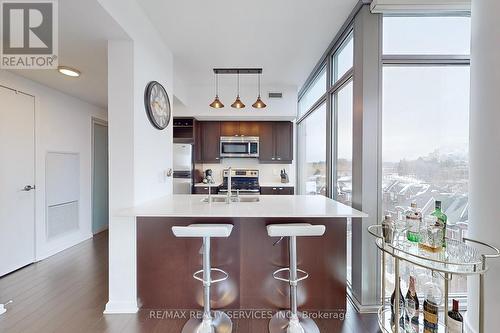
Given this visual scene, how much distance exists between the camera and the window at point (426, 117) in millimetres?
1978

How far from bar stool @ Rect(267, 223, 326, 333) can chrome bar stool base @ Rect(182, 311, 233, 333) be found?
363 millimetres

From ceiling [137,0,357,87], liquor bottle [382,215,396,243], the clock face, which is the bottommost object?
liquor bottle [382,215,396,243]

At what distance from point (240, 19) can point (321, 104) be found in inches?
63.9

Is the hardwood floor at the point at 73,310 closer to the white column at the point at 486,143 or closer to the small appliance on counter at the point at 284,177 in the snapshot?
the white column at the point at 486,143

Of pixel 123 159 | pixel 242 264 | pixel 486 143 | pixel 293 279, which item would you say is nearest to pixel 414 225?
pixel 486 143

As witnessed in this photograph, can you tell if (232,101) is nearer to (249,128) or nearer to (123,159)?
(249,128)

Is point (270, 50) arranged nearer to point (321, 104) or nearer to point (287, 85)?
point (321, 104)

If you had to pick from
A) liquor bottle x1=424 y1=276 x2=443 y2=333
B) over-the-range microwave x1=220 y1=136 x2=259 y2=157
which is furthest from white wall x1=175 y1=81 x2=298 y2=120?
liquor bottle x1=424 y1=276 x2=443 y2=333

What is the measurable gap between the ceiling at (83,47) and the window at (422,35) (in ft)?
7.80

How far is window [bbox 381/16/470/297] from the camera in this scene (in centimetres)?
198

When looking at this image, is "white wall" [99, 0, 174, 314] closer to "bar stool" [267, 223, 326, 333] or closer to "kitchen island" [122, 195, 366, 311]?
"kitchen island" [122, 195, 366, 311]

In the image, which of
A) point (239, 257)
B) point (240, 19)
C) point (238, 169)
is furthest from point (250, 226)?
point (238, 169)

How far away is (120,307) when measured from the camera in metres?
1.96

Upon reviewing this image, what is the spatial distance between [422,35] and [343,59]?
0.70m
